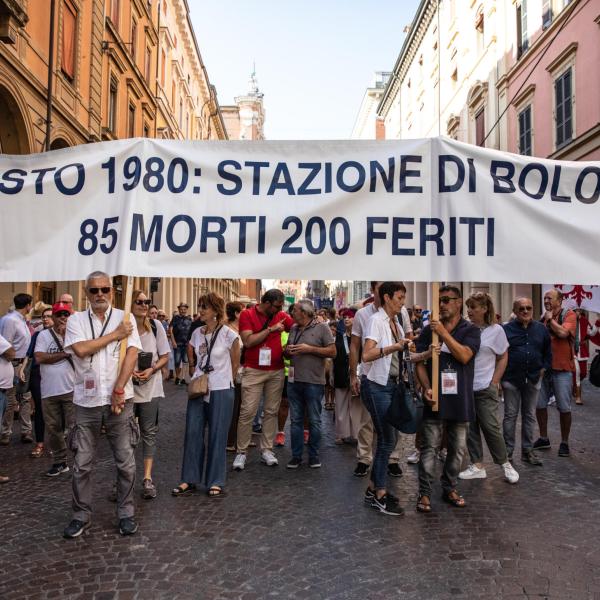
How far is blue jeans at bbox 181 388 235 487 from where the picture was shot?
5.20 m

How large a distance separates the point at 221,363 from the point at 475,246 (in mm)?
2399

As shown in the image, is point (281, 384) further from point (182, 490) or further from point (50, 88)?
point (50, 88)

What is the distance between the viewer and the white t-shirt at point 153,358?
5227 millimetres

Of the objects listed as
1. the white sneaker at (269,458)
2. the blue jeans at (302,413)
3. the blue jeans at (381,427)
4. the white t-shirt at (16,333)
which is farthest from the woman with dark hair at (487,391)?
the white t-shirt at (16,333)

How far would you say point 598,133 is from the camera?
49.4 ft

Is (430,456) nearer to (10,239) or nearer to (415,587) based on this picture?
(415,587)

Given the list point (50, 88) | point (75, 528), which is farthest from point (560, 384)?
point (50, 88)

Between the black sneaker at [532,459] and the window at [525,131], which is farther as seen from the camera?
the window at [525,131]

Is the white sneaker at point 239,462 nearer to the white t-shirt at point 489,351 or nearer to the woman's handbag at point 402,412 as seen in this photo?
the woman's handbag at point 402,412

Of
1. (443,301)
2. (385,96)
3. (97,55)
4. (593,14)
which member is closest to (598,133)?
(593,14)

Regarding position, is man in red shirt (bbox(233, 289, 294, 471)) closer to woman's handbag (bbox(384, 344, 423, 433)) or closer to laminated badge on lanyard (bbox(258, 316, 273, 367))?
laminated badge on lanyard (bbox(258, 316, 273, 367))

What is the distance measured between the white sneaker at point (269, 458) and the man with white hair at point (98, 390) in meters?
2.10

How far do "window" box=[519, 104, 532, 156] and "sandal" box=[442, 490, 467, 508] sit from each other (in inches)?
685

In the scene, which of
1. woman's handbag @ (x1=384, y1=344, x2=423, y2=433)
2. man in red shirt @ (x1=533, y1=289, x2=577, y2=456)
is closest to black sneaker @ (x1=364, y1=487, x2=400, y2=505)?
woman's handbag @ (x1=384, y1=344, x2=423, y2=433)
